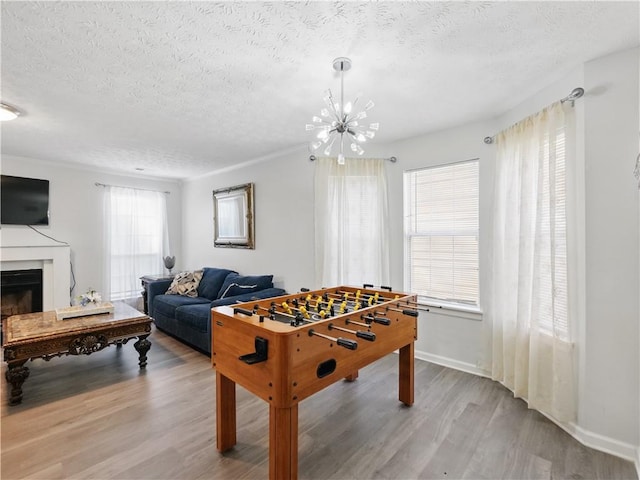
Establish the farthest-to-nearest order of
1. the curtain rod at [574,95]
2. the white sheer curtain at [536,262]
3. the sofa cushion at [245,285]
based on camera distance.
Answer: the sofa cushion at [245,285] < the white sheer curtain at [536,262] < the curtain rod at [574,95]

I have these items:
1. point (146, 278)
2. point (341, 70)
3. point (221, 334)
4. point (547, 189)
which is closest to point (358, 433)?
point (221, 334)

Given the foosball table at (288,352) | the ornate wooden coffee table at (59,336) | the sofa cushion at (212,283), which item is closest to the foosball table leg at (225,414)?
the foosball table at (288,352)

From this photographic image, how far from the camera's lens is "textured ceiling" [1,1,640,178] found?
151 cm

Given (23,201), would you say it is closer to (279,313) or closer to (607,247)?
(279,313)

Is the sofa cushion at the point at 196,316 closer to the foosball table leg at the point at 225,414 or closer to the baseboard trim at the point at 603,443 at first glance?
the foosball table leg at the point at 225,414

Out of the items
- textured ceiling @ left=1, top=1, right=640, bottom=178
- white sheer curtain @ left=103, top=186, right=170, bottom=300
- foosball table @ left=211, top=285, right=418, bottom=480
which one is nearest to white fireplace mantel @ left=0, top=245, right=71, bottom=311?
white sheer curtain @ left=103, top=186, right=170, bottom=300

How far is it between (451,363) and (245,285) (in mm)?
2563

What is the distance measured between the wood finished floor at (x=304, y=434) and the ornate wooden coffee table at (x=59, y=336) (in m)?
0.26

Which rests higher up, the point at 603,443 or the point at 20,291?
the point at 20,291

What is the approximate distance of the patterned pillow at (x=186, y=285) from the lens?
4.38 m

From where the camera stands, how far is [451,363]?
3.12m

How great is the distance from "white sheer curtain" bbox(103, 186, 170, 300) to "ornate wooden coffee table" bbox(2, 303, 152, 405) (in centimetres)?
195

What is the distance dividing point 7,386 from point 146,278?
2433 mm

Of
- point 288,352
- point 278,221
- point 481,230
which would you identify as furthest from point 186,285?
Answer: point 481,230
